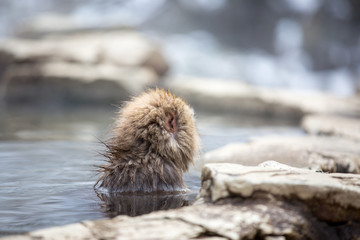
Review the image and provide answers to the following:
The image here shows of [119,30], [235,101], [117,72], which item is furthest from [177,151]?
[119,30]

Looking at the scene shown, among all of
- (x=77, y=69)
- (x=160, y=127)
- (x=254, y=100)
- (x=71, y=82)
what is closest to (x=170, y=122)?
(x=160, y=127)

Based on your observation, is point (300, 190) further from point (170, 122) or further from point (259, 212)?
point (170, 122)

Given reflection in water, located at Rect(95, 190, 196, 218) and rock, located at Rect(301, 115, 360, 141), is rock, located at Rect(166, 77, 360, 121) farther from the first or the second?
reflection in water, located at Rect(95, 190, 196, 218)

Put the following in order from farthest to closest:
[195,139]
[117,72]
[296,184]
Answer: [117,72] → [195,139] → [296,184]

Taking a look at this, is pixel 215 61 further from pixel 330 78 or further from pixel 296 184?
pixel 296 184

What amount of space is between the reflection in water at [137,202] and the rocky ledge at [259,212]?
278 millimetres

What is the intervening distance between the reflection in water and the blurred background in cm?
5

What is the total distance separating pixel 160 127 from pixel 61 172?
1211 mm

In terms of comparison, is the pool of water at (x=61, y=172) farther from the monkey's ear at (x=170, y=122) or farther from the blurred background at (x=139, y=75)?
the monkey's ear at (x=170, y=122)

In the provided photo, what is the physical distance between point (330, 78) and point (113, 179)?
13169 mm

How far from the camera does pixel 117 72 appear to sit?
9414 millimetres

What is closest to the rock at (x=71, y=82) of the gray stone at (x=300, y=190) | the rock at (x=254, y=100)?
the rock at (x=254, y=100)

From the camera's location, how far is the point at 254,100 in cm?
825

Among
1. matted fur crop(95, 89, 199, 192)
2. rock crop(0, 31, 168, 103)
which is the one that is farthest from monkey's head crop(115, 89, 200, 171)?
rock crop(0, 31, 168, 103)
